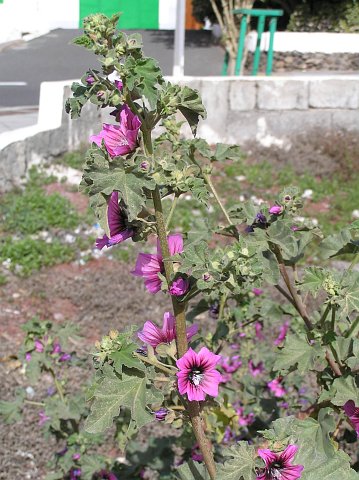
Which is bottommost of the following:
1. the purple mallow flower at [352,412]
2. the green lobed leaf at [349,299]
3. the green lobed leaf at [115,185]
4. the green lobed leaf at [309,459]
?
the purple mallow flower at [352,412]

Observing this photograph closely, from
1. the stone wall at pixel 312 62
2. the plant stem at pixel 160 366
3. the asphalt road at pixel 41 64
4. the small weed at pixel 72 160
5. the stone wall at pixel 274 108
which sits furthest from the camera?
the stone wall at pixel 312 62

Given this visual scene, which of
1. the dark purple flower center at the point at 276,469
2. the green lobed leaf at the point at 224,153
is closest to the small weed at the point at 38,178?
the green lobed leaf at the point at 224,153

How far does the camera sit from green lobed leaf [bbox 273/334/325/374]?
179 cm

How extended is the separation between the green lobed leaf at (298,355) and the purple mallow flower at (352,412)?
0.11 meters

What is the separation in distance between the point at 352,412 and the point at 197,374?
17.7 inches

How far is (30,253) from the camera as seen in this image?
219 inches

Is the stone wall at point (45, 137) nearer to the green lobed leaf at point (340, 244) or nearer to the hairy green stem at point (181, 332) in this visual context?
the green lobed leaf at point (340, 244)

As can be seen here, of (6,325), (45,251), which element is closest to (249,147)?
(45,251)

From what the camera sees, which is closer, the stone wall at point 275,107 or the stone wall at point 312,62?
the stone wall at point 275,107

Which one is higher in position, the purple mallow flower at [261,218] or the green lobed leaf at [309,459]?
the purple mallow flower at [261,218]

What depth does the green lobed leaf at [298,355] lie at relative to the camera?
1.79 m

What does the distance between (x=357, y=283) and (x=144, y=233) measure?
0.51 meters

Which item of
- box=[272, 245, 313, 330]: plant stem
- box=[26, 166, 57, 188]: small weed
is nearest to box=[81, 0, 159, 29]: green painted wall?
box=[26, 166, 57, 188]: small weed

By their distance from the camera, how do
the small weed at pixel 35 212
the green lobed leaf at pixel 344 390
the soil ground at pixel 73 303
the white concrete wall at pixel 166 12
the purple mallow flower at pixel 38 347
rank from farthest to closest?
the white concrete wall at pixel 166 12 → the small weed at pixel 35 212 → the soil ground at pixel 73 303 → the purple mallow flower at pixel 38 347 → the green lobed leaf at pixel 344 390
